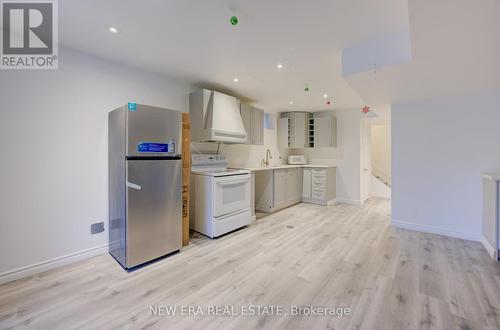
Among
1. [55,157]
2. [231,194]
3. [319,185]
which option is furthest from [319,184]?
[55,157]

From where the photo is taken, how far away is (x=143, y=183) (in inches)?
91.8

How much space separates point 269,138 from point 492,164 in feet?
13.1

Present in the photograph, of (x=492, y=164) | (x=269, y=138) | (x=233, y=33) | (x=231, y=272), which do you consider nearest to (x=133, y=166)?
(x=231, y=272)

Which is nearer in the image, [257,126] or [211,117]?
[211,117]

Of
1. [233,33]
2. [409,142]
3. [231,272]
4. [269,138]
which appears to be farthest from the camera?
[269,138]

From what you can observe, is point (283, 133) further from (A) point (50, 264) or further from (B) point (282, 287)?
(A) point (50, 264)

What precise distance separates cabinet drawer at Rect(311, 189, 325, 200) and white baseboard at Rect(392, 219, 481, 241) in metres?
1.63

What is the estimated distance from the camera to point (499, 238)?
2408 mm

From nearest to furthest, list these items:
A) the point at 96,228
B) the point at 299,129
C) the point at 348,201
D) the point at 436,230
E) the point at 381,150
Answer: the point at 96,228 → the point at 436,230 → the point at 348,201 → the point at 299,129 → the point at 381,150

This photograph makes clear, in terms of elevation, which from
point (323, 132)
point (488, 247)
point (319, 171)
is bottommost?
point (488, 247)

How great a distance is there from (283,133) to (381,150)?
3524 mm

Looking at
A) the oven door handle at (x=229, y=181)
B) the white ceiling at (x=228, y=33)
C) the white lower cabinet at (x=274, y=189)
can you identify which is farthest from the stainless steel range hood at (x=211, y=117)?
the white lower cabinet at (x=274, y=189)

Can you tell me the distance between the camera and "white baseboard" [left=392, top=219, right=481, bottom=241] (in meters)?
3.06

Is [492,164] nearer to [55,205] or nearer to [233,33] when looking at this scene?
[233,33]
